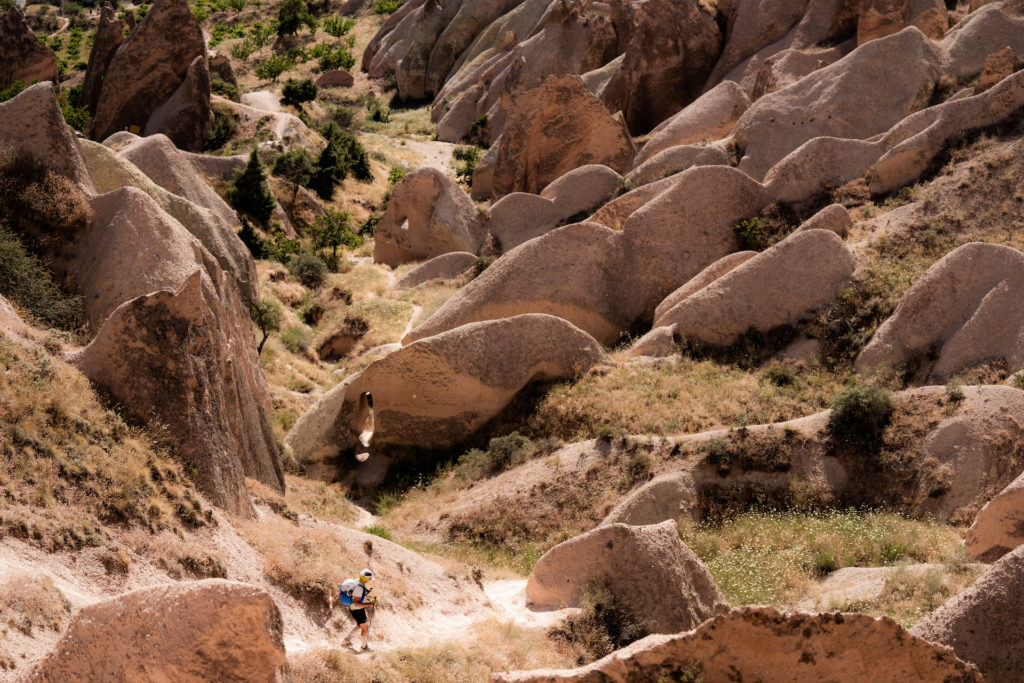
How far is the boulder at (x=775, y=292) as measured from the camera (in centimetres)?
1967

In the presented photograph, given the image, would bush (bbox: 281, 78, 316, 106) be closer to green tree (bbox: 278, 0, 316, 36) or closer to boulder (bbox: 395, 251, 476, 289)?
boulder (bbox: 395, 251, 476, 289)

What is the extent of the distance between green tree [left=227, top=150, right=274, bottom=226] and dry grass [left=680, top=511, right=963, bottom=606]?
932 inches

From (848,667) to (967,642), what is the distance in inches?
48.3

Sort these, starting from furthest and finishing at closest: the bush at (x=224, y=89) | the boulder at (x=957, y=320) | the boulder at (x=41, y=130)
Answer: the bush at (x=224, y=89) < the boulder at (x=957, y=320) < the boulder at (x=41, y=130)

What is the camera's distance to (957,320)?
671 inches

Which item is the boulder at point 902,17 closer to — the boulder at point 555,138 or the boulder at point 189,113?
the boulder at point 555,138

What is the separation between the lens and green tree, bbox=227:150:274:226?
33438 mm

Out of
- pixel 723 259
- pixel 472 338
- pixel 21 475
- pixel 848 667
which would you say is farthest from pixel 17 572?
pixel 723 259

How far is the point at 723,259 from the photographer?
70.3 feet

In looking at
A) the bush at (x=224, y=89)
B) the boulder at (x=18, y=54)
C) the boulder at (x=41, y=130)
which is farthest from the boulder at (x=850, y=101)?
the boulder at (x=18, y=54)

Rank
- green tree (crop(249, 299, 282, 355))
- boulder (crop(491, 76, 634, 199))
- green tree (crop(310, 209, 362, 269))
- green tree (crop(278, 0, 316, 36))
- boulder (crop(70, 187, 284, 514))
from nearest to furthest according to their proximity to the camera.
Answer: boulder (crop(70, 187, 284, 514))
green tree (crop(249, 299, 282, 355))
boulder (crop(491, 76, 634, 199))
green tree (crop(310, 209, 362, 269))
green tree (crop(278, 0, 316, 36))

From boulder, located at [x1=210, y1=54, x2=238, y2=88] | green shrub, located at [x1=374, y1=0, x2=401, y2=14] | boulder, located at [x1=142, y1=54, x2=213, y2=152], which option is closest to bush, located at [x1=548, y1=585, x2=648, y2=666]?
boulder, located at [x1=142, y1=54, x2=213, y2=152]

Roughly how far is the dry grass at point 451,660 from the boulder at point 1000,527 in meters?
4.69

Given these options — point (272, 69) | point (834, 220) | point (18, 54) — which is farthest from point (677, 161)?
point (272, 69)
